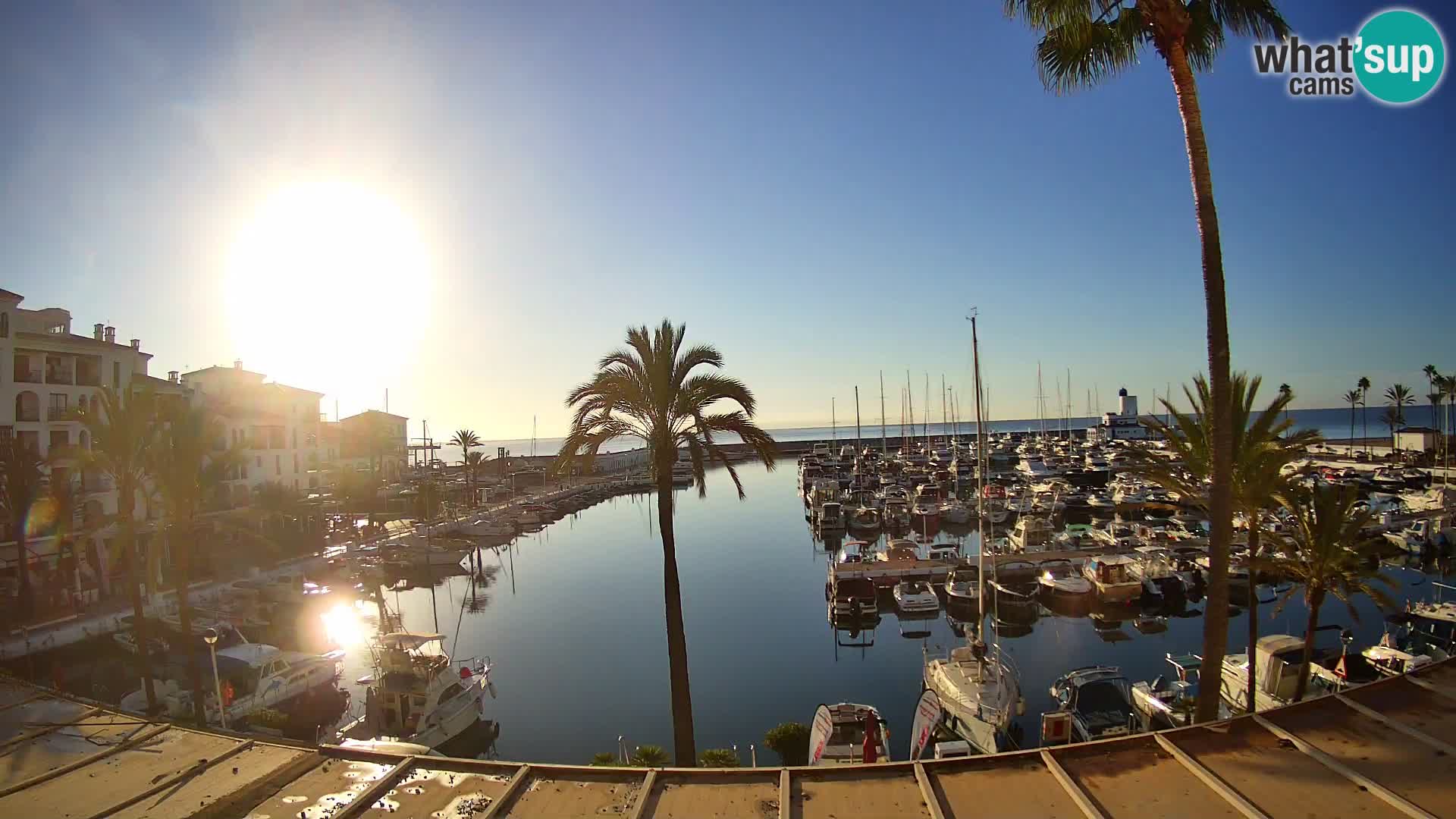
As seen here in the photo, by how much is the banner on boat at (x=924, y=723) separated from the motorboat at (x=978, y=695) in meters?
2.40

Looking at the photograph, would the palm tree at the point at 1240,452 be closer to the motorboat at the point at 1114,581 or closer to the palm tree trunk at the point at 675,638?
the palm tree trunk at the point at 675,638

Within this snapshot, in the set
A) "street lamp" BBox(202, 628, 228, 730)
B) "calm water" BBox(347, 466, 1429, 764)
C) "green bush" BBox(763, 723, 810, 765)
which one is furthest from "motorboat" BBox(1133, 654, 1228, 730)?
"street lamp" BBox(202, 628, 228, 730)

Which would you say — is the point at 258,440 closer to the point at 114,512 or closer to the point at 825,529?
the point at 114,512

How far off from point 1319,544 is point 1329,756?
34.5 ft

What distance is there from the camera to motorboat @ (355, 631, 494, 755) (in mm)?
20141

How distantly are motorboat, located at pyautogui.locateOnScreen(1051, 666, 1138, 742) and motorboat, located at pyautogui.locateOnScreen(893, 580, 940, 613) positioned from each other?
12.8 metres

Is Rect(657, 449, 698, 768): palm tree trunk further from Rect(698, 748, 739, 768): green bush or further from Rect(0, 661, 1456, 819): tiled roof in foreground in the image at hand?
Rect(0, 661, 1456, 819): tiled roof in foreground

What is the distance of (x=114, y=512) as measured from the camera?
3788 cm

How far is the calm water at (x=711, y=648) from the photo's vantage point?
22.8m

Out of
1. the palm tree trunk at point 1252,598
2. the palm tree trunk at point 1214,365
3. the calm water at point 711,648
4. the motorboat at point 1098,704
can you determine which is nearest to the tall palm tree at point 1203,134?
the palm tree trunk at point 1214,365

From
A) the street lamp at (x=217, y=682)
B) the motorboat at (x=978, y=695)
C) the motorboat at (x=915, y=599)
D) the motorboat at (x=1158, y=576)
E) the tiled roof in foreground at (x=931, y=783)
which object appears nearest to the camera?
the tiled roof in foreground at (x=931, y=783)

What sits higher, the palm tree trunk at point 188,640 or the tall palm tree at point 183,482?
the tall palm tree at point 183,482

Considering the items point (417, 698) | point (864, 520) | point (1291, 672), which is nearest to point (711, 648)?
point (417, 698)

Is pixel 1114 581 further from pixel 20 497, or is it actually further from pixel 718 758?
pixel 20 497
